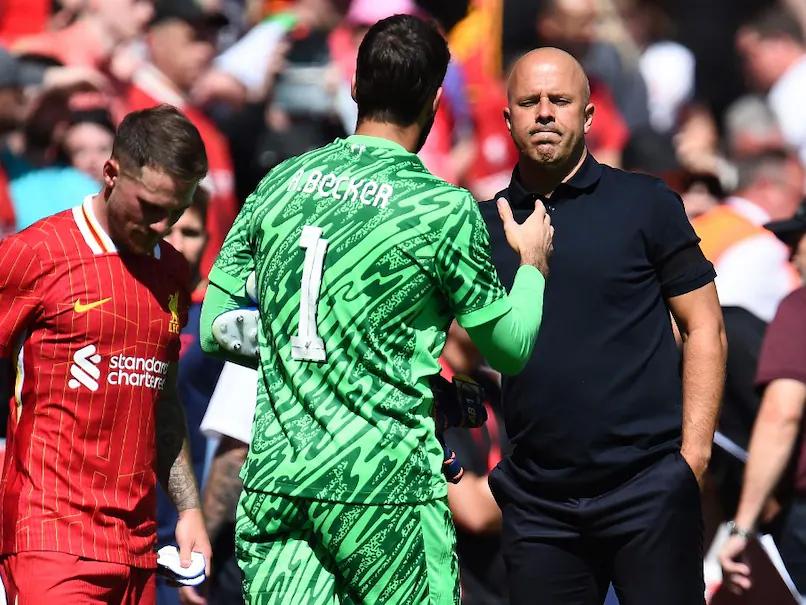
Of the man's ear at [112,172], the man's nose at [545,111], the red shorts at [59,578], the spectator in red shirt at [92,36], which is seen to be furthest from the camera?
the spectator in red shirt at [92,36]

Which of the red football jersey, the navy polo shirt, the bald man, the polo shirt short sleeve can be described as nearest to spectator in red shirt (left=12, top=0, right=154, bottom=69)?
the red football jersey

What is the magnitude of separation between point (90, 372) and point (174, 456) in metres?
0.50

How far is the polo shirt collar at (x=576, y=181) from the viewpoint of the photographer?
465cm

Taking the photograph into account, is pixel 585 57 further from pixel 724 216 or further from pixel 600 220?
pixel 600 220

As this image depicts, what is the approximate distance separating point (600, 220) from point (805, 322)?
4.96 feet

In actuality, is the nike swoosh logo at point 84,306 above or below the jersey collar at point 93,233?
below

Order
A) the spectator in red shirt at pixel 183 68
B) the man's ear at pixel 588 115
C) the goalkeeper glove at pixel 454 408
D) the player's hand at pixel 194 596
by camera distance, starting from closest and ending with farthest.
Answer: the goalkeeper glove at pixel 454 408 < the man's ear at pixel 588 115 < the player's hand at pixel 194 596 < the spectator in red shirt at pixel 183 68

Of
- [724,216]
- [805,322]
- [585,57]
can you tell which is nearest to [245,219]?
[805,322]

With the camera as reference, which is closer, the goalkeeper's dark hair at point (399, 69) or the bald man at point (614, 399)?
the goalkeeper's dark hair at point (399, 69)

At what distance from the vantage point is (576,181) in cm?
465

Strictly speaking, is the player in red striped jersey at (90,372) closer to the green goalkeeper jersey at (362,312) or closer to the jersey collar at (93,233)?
the jersey collar at (93,233)

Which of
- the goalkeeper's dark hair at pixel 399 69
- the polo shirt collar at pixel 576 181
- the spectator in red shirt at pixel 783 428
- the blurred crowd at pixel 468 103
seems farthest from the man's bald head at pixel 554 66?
the spectator in red shirt at pixel 783 428

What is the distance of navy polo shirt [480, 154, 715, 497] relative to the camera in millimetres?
4473

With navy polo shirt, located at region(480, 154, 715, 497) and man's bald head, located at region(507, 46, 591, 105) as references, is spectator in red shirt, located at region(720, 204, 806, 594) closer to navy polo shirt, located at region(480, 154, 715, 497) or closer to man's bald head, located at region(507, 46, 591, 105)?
navy polo shirt, located at region(480, 154, 715, 497)
